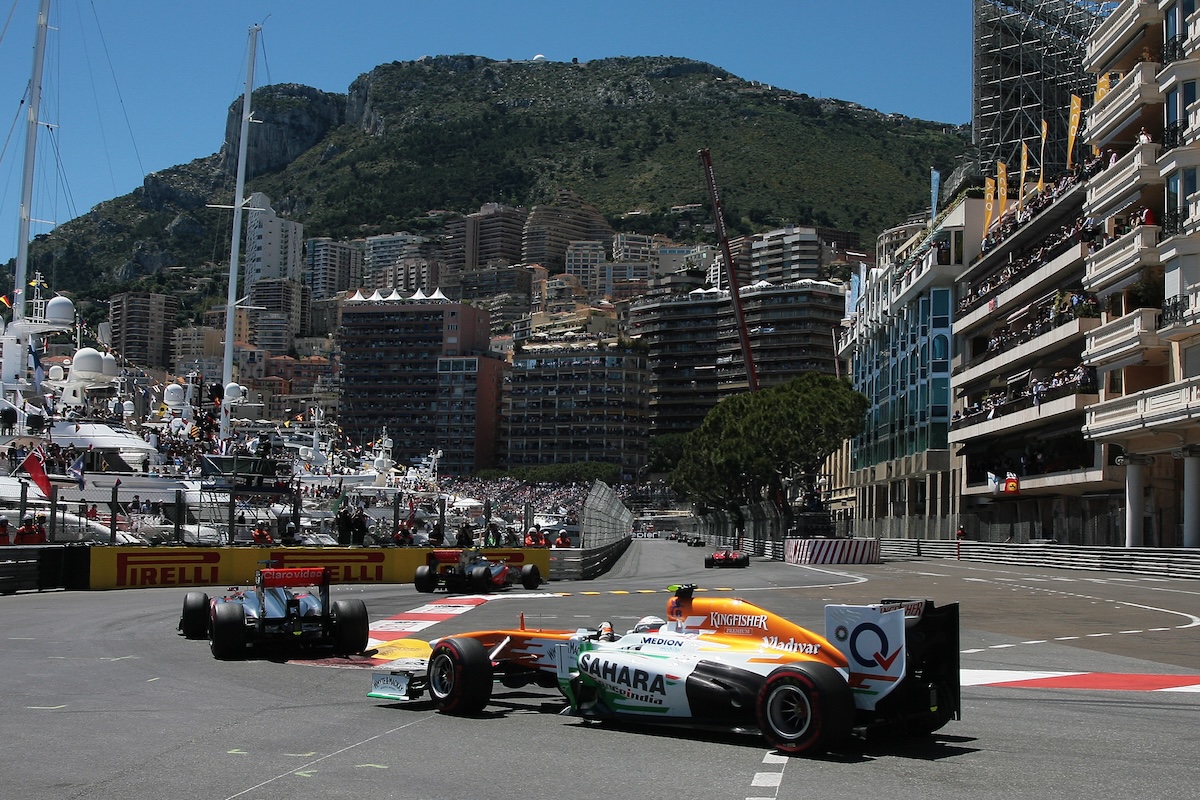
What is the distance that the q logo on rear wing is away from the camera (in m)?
8.86

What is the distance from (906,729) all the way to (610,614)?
517 inches

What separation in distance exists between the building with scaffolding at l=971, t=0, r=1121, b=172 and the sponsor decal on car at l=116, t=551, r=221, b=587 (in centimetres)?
7239

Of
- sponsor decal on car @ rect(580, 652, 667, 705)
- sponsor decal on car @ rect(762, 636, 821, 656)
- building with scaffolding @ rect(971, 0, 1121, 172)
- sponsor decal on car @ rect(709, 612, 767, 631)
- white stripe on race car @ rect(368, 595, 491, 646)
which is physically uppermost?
building with scaffolding @ rect(971, 0, 1121, 172)

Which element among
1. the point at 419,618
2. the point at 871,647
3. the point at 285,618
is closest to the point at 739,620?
the point at 871,647

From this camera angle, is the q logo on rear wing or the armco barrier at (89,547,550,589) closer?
the q logo on rear wing

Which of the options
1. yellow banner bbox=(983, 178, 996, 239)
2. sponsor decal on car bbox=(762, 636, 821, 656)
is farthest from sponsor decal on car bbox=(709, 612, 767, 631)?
yellow banner bbox=(983, 178, 996, 239)

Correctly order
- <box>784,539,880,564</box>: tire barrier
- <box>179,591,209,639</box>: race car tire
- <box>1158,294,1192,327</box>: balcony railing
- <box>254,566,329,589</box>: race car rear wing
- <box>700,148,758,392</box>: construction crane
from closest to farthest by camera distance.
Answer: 1. <box>254,566,329,589</box>: race car rear wing
2. <box>179,591,209,639</box>: race car tire
3. <box>1158,294,1192,327</box>: balcony railing
4. <box>784,539,880,564</box>: tire barrier
5. <box>700,148,758,392</box>: construction crane

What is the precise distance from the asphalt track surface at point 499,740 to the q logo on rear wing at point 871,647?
48 centimetres

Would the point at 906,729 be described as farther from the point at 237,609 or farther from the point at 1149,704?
the point at 237,609

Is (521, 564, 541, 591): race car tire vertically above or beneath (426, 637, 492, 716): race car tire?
beneath

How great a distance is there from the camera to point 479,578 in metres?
27.9

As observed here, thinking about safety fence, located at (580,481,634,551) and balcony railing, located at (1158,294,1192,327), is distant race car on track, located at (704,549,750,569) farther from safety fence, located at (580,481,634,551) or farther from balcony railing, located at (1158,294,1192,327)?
balcony railing, located at (1158,294,1192,327)

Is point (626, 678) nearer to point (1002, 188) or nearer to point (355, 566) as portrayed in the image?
point (355, 566)

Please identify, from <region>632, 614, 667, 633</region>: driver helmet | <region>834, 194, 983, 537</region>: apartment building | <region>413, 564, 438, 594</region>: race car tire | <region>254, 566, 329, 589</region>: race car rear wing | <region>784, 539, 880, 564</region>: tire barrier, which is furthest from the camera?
<region>834, 194, 983, 537</region>: apartment building
